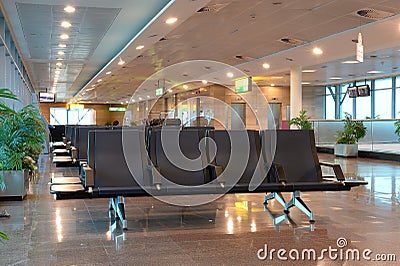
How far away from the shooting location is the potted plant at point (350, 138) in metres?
15.5

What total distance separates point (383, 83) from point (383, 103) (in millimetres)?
960

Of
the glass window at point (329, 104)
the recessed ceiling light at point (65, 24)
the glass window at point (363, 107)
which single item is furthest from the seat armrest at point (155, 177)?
the glass window at point (329, 104)

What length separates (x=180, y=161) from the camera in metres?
5.59

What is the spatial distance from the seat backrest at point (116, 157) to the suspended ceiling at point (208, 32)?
3095 millimetres

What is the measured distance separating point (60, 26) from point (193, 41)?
3678 millimetres

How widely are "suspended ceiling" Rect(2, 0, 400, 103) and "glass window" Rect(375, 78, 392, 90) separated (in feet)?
14.7

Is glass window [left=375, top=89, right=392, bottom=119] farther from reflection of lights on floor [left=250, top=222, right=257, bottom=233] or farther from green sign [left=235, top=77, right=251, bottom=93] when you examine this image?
reflection of lights on floor [left=250, top=222, right=257, bottom=233]

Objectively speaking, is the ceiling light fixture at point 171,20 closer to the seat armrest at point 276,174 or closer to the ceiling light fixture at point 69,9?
the ceiling light fixture at point 69,9

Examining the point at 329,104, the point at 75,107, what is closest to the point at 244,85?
the point at 329,104

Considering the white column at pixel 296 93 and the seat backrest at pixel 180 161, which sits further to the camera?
the white column at pixel 296 93

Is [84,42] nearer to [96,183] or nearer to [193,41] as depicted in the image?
[193,41]

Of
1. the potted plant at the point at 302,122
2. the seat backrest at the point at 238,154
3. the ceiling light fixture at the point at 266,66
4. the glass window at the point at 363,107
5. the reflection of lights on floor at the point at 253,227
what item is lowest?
the reflection of lights on floor at the point at 253,227

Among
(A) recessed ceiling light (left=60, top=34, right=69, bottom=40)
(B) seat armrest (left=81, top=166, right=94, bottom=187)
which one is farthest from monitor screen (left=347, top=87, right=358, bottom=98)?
(B) seat armrest (left=81, top=166, right=94, bottom=187)

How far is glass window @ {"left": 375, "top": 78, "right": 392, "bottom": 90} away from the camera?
22.6 m
